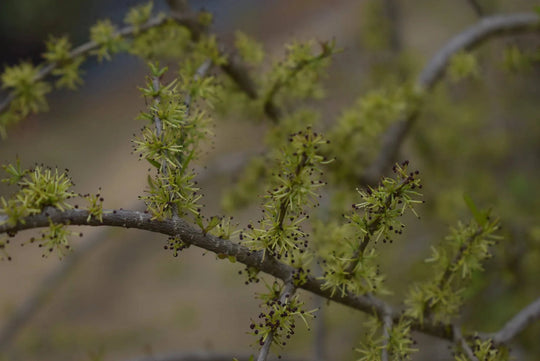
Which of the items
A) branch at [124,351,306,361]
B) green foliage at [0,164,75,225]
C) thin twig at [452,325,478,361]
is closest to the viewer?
green foliage at [0,164,75,225]

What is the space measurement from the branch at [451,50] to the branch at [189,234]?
44.0 inches

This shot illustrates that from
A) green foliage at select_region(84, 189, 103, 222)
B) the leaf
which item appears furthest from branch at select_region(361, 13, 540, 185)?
green foliage at select_region(84, 189, 103, 222)

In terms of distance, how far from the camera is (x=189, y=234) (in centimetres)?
99

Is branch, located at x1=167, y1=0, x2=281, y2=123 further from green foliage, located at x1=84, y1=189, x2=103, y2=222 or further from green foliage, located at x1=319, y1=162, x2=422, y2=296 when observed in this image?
green foliage, located at x1=84, y1=189, x2=103, y2=222

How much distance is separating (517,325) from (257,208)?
3.15 meters

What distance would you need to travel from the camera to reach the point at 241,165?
2.44m

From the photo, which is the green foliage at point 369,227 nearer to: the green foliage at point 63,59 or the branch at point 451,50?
the green foliage at point 63,59

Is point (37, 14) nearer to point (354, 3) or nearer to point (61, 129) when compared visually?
point (61, 129)

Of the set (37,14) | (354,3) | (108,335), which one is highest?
(354,3)

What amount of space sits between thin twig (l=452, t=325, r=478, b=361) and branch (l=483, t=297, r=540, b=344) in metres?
0.14

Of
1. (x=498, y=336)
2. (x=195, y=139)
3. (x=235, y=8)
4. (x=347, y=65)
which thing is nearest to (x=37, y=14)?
(x=235, y=8)

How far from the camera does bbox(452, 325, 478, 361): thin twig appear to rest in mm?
1135

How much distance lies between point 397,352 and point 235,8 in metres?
8.14

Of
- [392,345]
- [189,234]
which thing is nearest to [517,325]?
[392,345]
